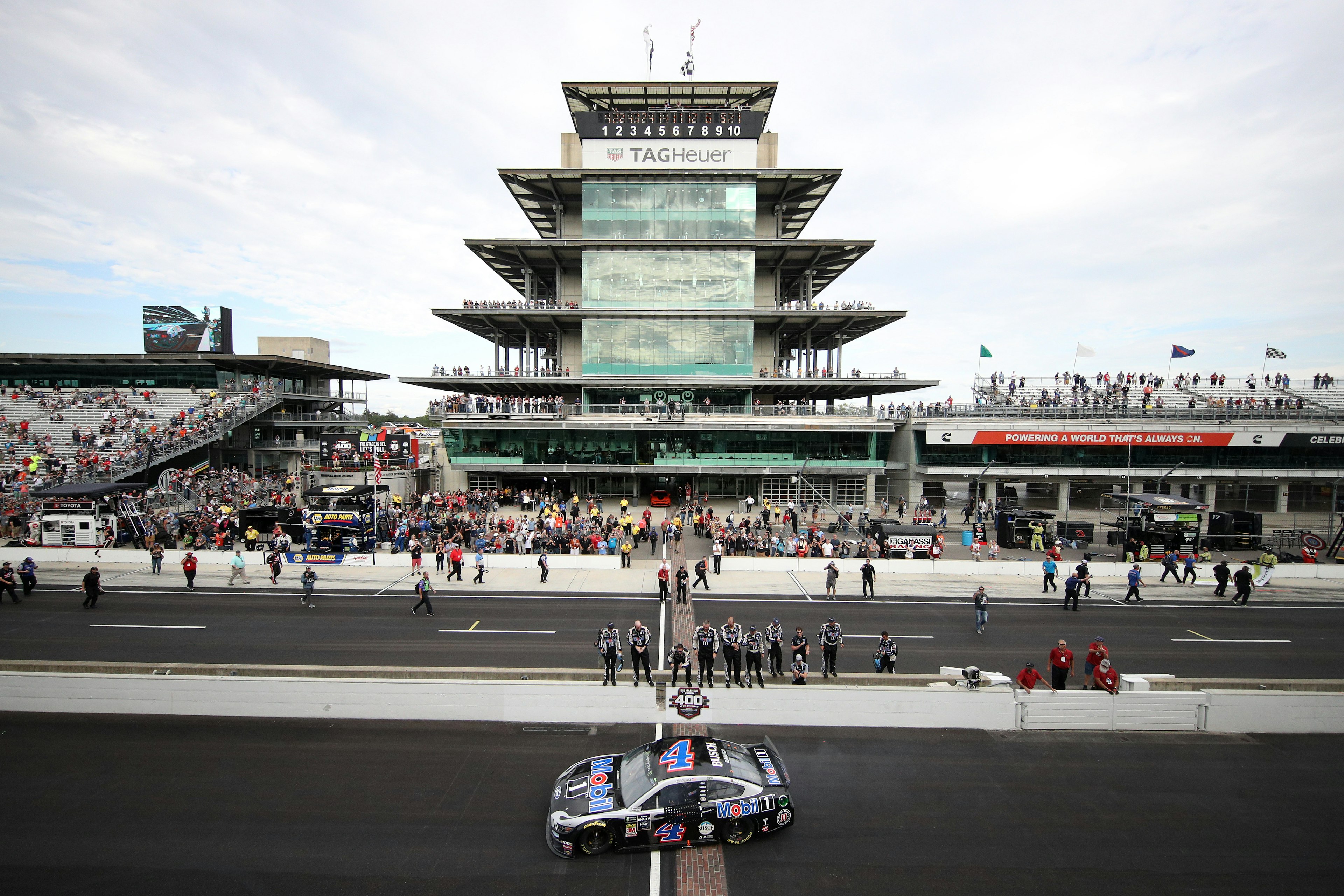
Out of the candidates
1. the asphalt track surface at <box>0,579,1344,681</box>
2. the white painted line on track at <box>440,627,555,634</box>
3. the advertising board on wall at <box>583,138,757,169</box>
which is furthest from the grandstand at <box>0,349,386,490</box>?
the advertising board on wall at <box>583,138,757,169</box>

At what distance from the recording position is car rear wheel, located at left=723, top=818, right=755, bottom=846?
25.5 feet

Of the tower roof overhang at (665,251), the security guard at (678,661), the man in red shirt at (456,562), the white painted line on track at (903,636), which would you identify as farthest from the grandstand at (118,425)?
the white painted line on track at (903,636)

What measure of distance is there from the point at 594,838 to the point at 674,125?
45217mm

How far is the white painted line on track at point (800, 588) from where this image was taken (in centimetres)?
2056

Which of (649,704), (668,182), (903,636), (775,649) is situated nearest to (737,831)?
(649,704)

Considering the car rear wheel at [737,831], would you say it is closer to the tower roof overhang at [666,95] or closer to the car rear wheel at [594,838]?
the car rear wheel at [594,838]

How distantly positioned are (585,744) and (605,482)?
1263 inches

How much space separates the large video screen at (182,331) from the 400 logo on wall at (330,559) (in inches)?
1639

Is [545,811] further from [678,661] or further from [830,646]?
[830,646]

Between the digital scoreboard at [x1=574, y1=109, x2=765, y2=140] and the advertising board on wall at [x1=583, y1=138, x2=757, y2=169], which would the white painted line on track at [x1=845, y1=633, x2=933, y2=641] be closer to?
the advertising board on wall at [x1=583, y1=138, x2=757, y2=169]

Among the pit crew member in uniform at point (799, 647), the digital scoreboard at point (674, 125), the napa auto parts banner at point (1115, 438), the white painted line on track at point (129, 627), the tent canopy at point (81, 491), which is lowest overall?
the white painted line on track at point (129, 627)

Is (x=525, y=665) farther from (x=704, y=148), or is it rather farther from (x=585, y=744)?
(x=704, y=148)

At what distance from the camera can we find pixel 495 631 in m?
16.6

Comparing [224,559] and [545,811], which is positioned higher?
[224,559]
